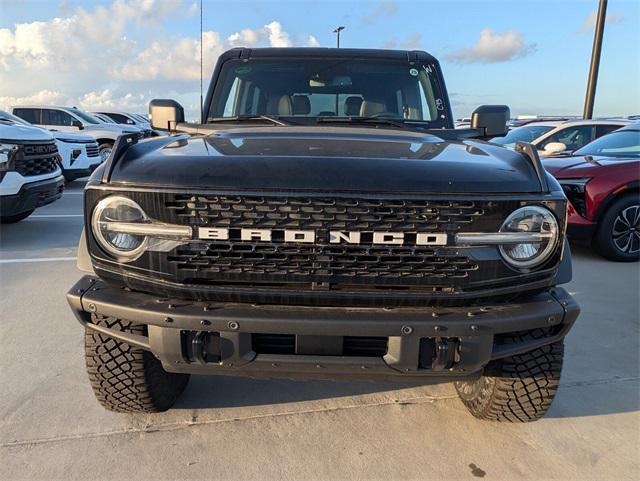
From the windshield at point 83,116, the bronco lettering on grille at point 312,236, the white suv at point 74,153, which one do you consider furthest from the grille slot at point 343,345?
the windshield at point 83,116

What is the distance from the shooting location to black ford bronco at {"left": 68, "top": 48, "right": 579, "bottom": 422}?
1924 millimetres

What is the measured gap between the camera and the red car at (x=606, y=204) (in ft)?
18.4

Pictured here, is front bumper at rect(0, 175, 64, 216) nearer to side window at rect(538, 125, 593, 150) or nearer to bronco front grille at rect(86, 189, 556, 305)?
bronco front grille at rect(86, 189, 556, 305)

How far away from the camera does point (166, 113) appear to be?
11.2ft

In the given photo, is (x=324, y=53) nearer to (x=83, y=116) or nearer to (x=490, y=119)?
(x=490, y=119)

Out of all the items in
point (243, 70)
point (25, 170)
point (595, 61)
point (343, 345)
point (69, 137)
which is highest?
point (595, 61)

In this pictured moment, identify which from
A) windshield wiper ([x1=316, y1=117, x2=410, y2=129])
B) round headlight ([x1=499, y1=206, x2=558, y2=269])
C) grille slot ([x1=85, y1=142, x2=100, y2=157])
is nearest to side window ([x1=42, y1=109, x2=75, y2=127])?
grille slot ([x1=85, y1=142, x2=100, y2=157])

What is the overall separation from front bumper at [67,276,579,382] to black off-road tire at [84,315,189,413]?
0.33 meters

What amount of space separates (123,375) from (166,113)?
1790mm

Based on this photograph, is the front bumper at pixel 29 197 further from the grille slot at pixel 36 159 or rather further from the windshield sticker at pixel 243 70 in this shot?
the windshield sticker at pixel 243 70

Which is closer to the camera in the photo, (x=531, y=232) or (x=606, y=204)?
(x=531, y=232)

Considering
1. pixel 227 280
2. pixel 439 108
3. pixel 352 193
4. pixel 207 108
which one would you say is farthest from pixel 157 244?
pixel 439 108

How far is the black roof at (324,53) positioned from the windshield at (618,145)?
390 cm

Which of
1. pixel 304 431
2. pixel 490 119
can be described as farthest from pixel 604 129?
pixel 304 431
